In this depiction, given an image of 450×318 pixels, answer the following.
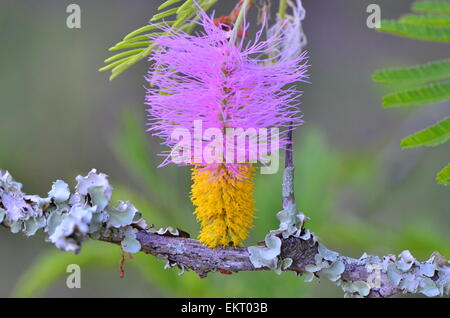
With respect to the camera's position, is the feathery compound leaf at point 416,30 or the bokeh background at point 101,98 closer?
the feathery compound leaf at point 416,30

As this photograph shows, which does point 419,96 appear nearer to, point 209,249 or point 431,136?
point 431,136

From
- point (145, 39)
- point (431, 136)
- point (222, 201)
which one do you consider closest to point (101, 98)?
point (145, 39)

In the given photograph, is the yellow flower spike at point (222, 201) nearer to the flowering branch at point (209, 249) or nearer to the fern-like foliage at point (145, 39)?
the flowering branch at point (209, 249)

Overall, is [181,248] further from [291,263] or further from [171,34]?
[171,34]

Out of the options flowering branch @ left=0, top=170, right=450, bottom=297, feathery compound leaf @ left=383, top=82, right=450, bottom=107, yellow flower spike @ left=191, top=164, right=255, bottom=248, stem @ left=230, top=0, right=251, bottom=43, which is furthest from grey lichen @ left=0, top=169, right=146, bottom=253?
feathery compound leaf @ left=383, top=82, right=450, bottom=107

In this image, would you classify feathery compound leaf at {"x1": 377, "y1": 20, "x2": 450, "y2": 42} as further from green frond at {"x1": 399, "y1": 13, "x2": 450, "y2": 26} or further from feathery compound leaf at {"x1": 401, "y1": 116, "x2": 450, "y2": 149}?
feathery compound leaf at {"x1": 401, "y1": 116, "x2": 450, "y2": 149}

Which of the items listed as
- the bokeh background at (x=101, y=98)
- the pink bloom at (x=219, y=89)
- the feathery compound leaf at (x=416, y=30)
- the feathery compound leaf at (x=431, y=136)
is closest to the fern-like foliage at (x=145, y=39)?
the pink bloom at (x=219, y=89)

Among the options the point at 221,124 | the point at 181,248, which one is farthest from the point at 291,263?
the point at 221,124
